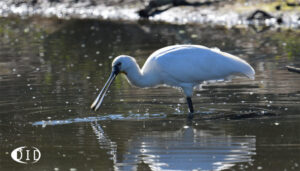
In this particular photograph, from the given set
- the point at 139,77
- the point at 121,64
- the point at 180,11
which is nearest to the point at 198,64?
the point at 139,77

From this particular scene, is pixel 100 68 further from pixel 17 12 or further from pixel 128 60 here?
pixel 17 12

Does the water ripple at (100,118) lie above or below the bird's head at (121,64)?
below

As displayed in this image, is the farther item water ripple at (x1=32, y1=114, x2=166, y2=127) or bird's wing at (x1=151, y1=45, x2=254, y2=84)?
bird's wing at (x1=151, y1=45, x2=254, y2=84)

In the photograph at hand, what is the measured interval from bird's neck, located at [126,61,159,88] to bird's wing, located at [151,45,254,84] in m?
0.23

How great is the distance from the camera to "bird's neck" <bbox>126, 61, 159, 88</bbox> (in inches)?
Result: 488

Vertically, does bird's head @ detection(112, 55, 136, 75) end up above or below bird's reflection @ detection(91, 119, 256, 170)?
above

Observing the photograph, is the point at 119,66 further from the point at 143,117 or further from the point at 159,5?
the point at 159,5

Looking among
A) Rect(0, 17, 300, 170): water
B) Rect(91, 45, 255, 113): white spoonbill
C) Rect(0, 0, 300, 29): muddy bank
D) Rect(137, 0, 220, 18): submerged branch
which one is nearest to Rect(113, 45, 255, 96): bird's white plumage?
Rect(91, 45, 255, 113): white spoonbill

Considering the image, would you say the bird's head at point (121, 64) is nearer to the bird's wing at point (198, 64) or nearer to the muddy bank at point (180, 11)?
the bird's wing at point (198, 64)

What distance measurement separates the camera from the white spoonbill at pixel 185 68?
12414mm

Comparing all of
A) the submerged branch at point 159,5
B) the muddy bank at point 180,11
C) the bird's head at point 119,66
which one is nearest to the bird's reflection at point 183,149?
the bird's head at point 119,66

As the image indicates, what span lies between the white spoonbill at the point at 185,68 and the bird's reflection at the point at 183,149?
1.39m

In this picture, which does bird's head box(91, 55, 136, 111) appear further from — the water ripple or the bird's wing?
the bird's wing

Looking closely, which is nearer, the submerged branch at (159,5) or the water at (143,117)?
the water at (143,117)
